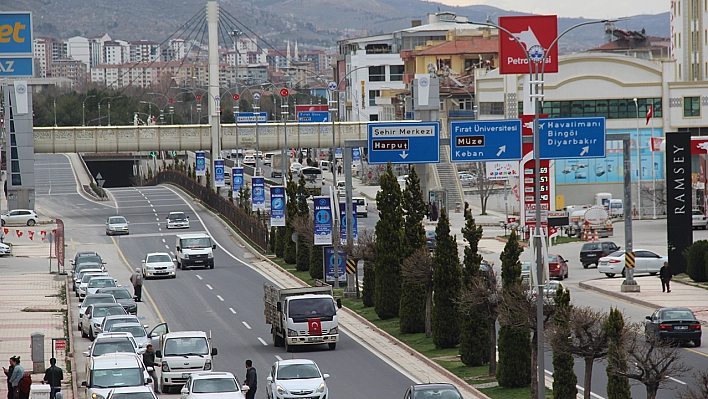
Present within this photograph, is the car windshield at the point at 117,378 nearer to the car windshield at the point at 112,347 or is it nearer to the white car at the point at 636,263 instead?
the car windshield at the point at 112,347

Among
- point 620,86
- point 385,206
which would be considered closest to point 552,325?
point 385,206

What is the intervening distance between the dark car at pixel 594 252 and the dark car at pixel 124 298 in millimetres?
26129

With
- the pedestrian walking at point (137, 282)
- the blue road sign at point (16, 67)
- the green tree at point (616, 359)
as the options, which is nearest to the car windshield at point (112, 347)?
the green tree at point (616, 359)

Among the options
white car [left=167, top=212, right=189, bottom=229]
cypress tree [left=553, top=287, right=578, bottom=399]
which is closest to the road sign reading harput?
cypress tree [left=553, top=287, right=578, bottom=399]

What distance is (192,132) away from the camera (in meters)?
95.0

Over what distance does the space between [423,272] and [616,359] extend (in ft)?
47.2

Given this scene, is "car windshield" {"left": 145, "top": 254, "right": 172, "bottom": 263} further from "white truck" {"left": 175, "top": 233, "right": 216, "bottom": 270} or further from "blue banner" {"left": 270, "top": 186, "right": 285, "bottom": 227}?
"blue banner" {"left": 270, "top": 186, "right": 285, "bottom": 227}

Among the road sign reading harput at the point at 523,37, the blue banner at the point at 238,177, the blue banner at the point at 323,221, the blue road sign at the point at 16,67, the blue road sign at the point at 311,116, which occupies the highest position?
the road sign reading harput at the point at 523,37

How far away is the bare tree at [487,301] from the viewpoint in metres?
29.1

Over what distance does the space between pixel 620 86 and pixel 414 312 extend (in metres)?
54.8

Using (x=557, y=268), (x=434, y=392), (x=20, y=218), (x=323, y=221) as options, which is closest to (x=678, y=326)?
(x=434, y=392)

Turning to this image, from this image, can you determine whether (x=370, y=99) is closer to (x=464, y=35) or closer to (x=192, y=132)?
(x=464, y=35)

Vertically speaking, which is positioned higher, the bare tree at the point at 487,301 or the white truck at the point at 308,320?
the bare tree at the point at 487,301

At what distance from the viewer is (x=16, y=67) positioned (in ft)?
166
